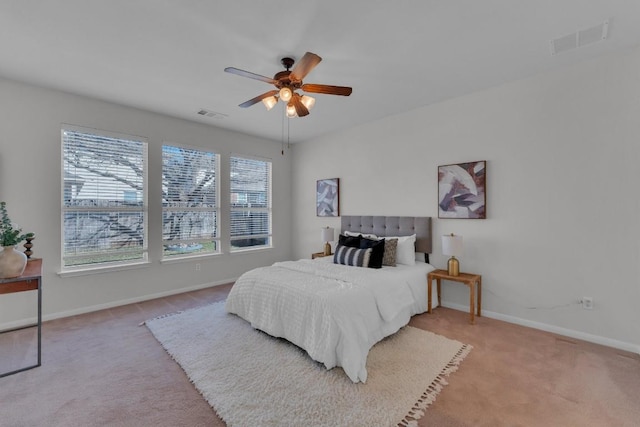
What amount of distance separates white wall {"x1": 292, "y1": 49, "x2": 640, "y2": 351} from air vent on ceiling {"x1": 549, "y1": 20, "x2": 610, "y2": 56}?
48 centimetres

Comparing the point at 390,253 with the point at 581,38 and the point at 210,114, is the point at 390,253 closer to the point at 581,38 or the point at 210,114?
the point at 581,38

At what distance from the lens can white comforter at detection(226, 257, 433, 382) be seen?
7.51ft

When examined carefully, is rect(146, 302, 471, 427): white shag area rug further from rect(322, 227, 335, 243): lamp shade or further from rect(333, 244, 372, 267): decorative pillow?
rect(322, 227, 335, 243): lamp shade

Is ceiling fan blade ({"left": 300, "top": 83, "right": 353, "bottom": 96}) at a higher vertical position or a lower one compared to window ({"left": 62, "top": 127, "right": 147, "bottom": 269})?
higher

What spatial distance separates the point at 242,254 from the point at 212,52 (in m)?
3.57

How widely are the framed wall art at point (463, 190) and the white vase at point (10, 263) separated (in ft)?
14.7

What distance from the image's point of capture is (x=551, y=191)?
305 centimetres

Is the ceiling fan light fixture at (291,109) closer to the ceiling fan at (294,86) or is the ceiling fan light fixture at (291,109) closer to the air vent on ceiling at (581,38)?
the ceiling fan at (294,86)

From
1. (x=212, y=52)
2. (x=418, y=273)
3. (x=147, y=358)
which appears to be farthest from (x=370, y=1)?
(x=147, y=358)

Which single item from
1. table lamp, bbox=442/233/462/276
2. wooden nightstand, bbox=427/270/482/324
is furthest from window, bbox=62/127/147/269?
table lamp, bbox=442/233/462/276

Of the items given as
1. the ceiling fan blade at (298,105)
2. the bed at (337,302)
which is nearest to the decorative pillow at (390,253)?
the bed at (337,302)

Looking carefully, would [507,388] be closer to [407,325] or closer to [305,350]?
[407,325]

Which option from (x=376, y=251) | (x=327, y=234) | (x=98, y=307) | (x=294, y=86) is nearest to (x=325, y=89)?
(x=294, y=86)

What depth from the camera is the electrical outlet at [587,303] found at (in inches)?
111
